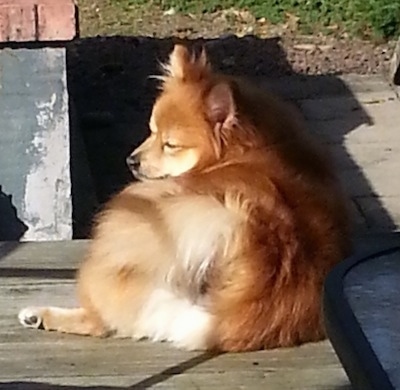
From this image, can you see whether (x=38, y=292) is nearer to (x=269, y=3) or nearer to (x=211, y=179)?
(x=211, y=179)

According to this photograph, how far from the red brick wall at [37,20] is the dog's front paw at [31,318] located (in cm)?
148

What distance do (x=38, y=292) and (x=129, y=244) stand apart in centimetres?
46

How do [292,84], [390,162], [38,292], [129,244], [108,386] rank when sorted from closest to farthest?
[108,386], [129,244], [38,292], [390,162], [292,84]

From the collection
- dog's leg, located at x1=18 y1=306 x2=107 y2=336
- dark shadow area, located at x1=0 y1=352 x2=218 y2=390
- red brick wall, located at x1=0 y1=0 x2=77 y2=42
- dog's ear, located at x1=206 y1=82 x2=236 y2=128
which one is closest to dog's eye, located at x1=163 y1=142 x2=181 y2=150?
dog's ear, located at x1=206 y1=82 x2=236 y2=128

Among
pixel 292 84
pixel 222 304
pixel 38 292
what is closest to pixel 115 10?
pixel 292 84

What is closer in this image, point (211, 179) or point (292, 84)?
point (211, 179)

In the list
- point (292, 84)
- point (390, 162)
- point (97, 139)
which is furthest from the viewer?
point (292, 84)

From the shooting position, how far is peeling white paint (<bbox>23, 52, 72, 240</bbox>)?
12.9 feet

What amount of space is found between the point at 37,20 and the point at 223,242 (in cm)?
178

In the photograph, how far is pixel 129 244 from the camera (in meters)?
2.92

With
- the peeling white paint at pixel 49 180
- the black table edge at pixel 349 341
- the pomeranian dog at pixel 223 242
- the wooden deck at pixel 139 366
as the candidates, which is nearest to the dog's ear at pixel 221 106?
the pomeranian dog at pixel 223 242

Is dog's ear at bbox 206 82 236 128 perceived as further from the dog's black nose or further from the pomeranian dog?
the dog's black nose

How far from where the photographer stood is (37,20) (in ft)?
13.8

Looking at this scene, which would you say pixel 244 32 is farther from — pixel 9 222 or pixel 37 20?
pixel 9 222
